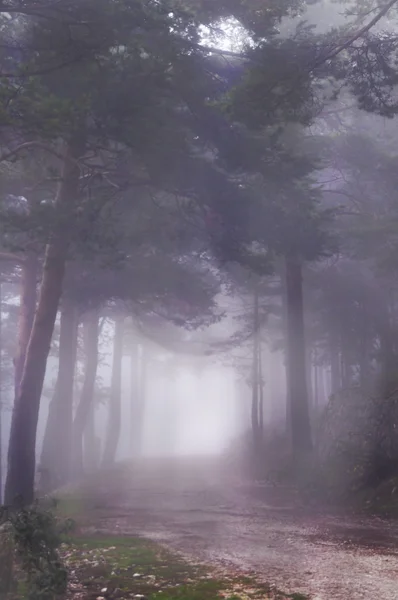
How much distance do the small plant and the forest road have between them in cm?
242

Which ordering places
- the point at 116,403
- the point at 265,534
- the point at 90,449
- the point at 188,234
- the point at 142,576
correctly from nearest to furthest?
the point at 142,576 → the point at 265,534 → the point at 188,234 → the point at 116,403 → the point at 90,449

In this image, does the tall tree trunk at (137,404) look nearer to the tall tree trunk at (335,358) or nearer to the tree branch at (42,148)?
the tall tree trunk at (335,358)

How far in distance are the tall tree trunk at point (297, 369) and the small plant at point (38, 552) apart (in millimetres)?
15218

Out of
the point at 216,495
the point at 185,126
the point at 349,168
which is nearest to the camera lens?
the point at 185,126

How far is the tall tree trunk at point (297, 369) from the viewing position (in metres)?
22.3

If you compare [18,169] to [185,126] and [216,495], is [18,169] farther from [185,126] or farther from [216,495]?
[216,495]

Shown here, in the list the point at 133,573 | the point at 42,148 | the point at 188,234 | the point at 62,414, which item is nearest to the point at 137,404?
the point at 62,414

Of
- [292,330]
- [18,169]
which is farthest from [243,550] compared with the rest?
[292,330]

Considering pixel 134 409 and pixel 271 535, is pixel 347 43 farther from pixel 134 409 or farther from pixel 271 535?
pixel 134 409

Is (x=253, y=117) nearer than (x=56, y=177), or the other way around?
(x=253, y=117)

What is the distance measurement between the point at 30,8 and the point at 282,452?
68.4 feet

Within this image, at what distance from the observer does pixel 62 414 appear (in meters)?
26.2

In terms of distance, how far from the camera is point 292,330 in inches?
930

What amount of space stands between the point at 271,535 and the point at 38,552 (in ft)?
18.9
